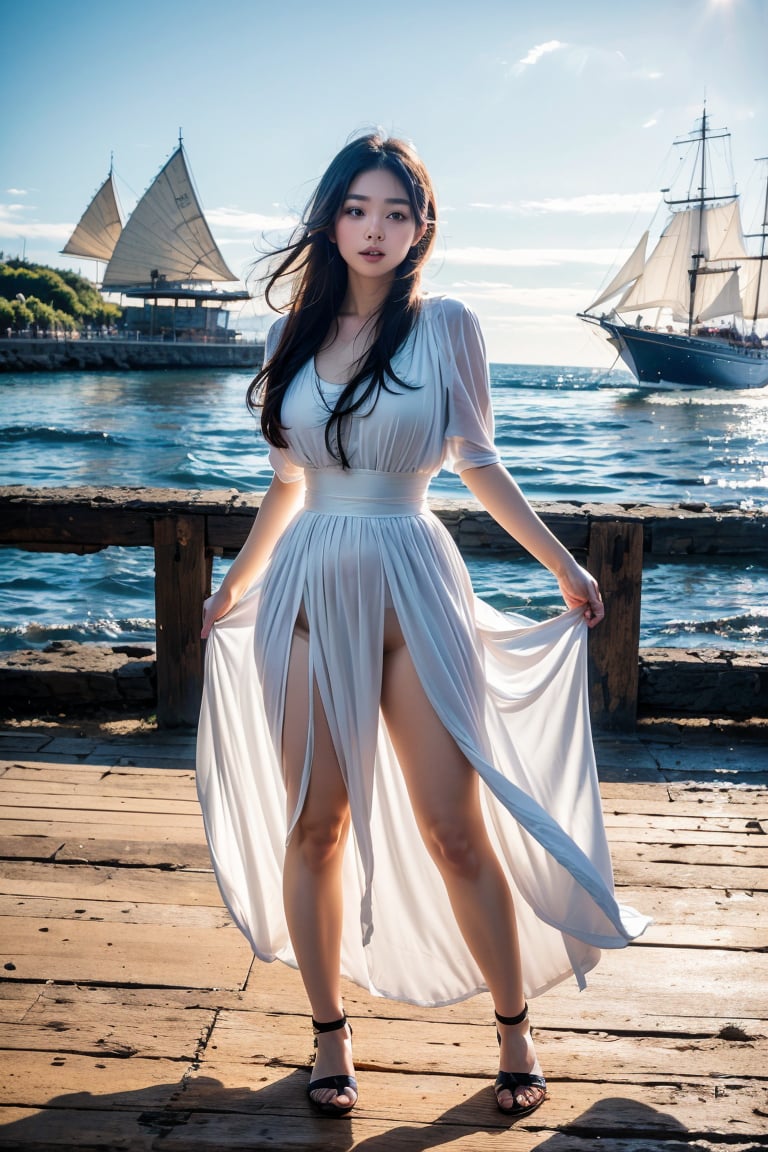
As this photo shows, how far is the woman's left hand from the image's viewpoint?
5.80 feet

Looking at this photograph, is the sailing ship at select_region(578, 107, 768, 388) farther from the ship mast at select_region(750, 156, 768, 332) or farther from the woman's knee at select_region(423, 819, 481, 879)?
Answer: the woman's knee at select_region(423, 819, 481, 879)

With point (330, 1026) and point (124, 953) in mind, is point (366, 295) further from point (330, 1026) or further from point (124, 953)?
point (124, 953)

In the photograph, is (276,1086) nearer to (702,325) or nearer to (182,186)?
(702,325)

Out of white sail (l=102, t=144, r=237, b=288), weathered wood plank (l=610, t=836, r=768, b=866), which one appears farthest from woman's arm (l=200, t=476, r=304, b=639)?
white sail (l=102, t=144, r=237, b=288)

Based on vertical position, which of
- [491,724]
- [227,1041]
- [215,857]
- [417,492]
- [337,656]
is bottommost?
[227,1041]

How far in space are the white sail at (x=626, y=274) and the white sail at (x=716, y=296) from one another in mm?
3648

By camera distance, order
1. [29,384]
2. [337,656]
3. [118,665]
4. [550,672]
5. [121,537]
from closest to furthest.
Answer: [337,656]
[550,672]
[121,537]
[118,665]
[29,384]

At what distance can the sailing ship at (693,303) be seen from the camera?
5691 cm

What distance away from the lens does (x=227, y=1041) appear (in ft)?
5.89

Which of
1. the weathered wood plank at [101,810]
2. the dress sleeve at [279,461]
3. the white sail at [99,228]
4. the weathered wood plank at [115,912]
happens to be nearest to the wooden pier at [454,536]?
the weathered wood plank at [101,810]

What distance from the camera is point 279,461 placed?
1.86 metres

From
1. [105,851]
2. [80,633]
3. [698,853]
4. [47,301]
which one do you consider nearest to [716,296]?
[47,301]

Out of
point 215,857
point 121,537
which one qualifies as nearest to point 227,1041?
point 215,857

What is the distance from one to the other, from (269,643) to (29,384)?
49659 mm
